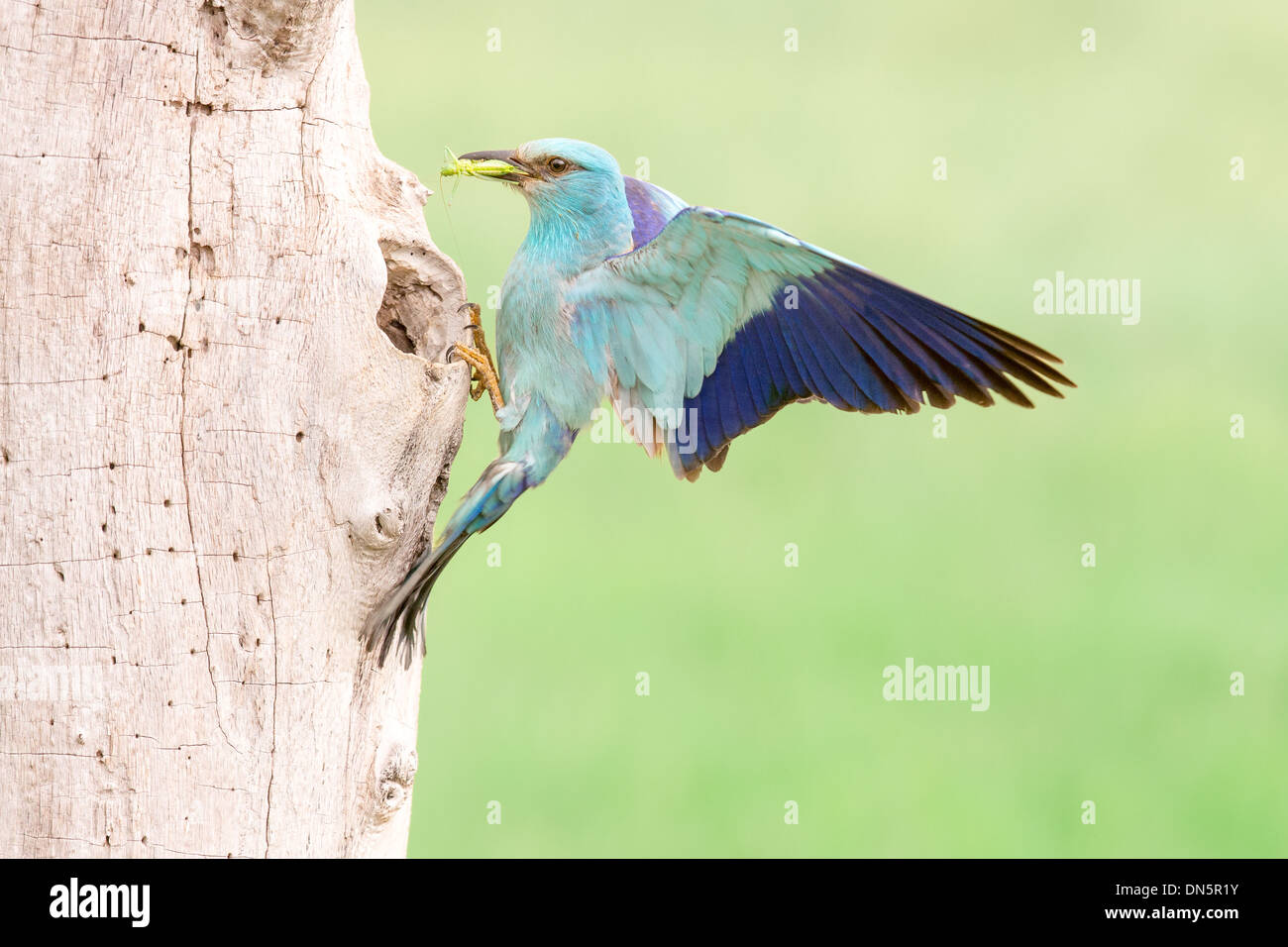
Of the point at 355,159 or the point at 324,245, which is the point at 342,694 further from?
the point at 355,159

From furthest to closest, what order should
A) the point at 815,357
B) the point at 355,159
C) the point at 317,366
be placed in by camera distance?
the point at 815,357 → the point at 355,159 → the point at 317,366

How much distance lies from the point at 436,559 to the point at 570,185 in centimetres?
118

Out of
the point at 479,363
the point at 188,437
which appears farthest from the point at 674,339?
the point at 188,437

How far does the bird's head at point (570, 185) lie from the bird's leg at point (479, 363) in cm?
38

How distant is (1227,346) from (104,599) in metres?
9.33

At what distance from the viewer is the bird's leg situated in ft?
11.4

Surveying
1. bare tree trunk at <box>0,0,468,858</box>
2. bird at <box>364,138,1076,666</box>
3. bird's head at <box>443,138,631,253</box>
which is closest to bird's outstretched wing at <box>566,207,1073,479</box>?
bird at <box>364,138,1076,666</box>

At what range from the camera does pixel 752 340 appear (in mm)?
3568

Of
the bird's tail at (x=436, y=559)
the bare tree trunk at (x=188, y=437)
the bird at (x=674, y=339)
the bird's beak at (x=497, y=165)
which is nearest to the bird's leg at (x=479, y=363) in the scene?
the bird at (x=674, y=339)

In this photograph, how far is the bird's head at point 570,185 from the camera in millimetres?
3744

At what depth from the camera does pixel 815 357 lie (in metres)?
3.50

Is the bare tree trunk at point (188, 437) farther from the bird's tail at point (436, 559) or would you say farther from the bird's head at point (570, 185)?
the bird's head at point (570, 185)

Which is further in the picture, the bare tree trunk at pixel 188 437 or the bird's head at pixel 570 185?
the bird's head at pixel 570 185

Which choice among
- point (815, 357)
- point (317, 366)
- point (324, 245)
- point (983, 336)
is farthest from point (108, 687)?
point (983, 336)
